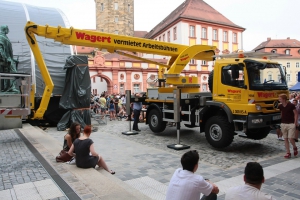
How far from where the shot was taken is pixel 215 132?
25.6 ft

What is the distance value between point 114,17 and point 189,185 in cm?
6922

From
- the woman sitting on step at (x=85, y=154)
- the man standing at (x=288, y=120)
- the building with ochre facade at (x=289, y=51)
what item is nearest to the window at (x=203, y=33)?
the building with ochre facade at (x=289, y=51)

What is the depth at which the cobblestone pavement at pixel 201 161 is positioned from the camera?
487 centimetres

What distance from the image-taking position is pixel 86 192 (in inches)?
148

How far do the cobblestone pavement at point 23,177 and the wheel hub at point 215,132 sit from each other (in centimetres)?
478

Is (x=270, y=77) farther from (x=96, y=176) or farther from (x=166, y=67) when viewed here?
(x=96, y=176)

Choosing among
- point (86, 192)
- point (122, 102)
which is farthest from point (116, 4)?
point (86, 192)

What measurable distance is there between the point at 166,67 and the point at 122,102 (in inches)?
352

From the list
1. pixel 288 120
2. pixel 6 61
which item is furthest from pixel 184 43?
pixel 288 120

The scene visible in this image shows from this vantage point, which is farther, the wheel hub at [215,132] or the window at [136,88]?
the window at [136,88]

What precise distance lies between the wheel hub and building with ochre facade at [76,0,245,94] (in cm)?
2527

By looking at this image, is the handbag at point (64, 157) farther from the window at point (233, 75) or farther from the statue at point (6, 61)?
the window at point (233, 75)

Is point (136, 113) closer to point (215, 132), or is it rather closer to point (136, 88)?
point (215, 132)

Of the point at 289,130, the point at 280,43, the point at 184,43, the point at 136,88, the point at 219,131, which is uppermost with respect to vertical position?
the point at 280,43
